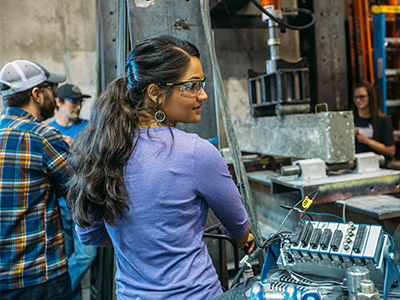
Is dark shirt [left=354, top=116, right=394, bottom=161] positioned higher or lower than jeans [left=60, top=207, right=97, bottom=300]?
higher

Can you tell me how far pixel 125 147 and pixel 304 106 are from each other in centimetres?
235

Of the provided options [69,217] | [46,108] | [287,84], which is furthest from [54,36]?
[287,84]

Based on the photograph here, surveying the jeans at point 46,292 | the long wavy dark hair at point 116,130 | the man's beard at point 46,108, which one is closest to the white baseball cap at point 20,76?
the man's beard at point 46,108

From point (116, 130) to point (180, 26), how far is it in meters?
1.09

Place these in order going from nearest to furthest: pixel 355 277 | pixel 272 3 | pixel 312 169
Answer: pixel 355 277
pixel 312 169
pixel 272 3

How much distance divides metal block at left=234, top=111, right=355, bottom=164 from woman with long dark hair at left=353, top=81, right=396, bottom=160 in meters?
0.88

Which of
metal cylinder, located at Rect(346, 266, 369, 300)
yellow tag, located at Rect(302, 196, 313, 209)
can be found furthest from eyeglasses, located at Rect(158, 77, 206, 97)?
metal cylinder, located at Rect(346, 266, 369, 300)

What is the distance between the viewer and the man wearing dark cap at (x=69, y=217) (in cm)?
318

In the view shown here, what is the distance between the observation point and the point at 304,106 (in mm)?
3127

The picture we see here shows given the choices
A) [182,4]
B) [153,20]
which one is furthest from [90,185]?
[182,4]

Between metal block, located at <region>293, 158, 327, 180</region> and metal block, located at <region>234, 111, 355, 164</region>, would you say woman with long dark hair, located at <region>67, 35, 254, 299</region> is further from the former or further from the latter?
metal block, located at <region>234, 111, 355, 164</region>

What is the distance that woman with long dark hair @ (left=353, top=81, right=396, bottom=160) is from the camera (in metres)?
3.54

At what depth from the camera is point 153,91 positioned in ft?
3.94

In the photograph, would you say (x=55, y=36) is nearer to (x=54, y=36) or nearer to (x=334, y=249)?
(x=54, y=36)
